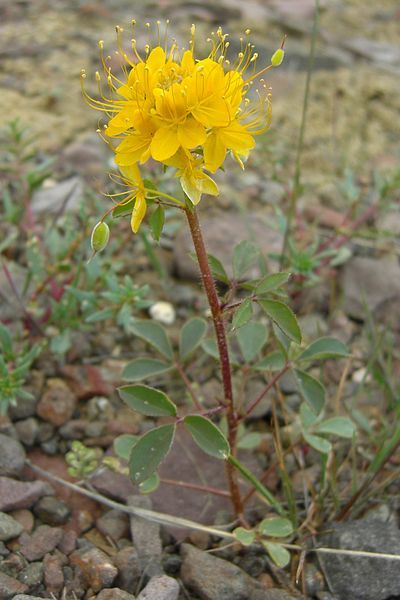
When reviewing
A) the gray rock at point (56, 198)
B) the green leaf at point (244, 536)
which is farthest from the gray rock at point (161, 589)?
the gray rock at point (56, 198)

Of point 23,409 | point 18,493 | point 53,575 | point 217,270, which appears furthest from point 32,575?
point 217,270

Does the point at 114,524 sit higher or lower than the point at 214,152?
lower

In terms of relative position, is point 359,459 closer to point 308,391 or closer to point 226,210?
point 308,391

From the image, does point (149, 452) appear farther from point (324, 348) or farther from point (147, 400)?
point (324, 348)

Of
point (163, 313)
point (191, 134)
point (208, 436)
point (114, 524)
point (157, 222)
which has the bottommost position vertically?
point (114, 524)

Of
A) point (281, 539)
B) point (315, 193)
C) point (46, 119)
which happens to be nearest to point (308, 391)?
point (281, 539)

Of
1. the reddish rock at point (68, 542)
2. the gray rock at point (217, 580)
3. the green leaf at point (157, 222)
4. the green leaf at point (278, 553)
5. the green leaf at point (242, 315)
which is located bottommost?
the reddish rock at point (68, 542)

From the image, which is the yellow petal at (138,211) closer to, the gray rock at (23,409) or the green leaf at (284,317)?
the green leaf at (284,317)
